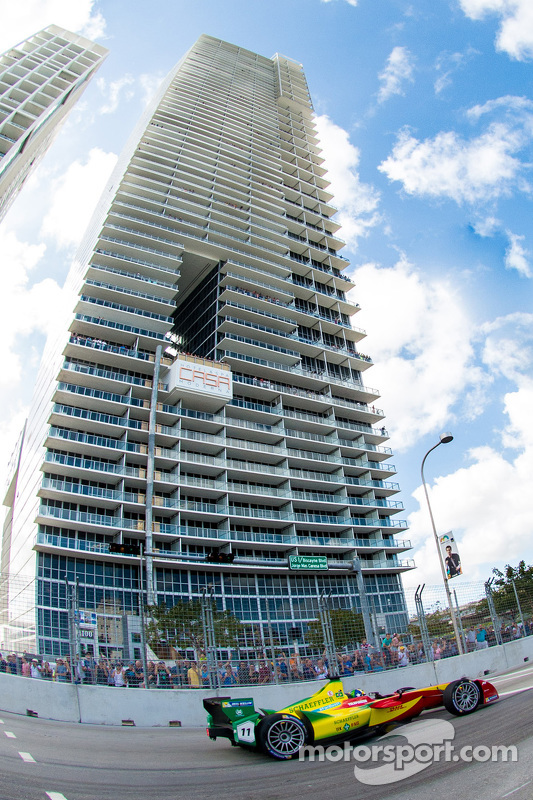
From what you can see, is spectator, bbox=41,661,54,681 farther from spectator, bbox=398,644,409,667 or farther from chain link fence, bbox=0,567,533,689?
spectator, bbox=398,644,409,667

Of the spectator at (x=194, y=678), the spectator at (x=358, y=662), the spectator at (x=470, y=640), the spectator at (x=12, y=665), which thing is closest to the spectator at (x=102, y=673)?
the spectator at (x=12, y=665)

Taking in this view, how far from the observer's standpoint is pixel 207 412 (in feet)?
150

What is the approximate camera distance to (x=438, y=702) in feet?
27.6

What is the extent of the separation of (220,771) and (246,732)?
814 millimetres

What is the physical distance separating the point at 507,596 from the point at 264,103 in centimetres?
8625

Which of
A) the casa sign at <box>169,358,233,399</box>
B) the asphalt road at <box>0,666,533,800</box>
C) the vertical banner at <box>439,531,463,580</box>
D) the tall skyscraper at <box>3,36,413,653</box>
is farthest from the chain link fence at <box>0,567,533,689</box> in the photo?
the casa sign at <box>169,358,233,399</box>

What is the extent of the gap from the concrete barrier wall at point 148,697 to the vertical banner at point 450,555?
3692mm

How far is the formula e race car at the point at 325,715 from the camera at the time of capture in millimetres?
7355

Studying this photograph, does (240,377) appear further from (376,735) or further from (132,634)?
(376,735)

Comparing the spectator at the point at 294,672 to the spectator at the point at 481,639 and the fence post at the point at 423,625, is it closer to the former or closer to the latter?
the fence post at the point at 423,625

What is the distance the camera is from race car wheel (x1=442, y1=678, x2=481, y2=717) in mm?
8266

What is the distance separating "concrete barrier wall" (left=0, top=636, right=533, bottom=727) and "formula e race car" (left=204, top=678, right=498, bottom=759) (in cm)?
507

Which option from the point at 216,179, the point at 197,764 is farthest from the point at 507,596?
the point at 216,179

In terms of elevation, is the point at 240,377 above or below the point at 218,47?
below
